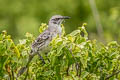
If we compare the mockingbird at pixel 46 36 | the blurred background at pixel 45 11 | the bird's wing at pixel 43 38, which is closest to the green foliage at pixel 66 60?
the mockingbird at pixel 46 36

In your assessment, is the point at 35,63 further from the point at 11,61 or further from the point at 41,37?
the point at 41,37

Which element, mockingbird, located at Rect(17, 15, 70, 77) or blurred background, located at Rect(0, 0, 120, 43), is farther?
blurred background, located at Rect(0, 0, 120, 43)

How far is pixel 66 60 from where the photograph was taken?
397 cm

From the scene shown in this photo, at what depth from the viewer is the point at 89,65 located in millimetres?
4461

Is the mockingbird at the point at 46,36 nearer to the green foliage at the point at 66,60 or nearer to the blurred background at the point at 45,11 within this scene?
the green foliage at the point at 66,60

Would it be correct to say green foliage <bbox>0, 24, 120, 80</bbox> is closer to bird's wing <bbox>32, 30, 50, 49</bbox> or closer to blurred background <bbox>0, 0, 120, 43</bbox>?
bird's wing <bbox>32, 30, 50, 49</bbox>

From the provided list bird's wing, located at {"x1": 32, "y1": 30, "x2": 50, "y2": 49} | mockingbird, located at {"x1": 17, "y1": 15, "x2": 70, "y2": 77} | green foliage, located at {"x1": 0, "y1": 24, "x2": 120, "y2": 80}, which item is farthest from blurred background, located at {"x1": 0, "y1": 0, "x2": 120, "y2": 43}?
green foliage, located at {"x1": 0, "y1": 24, "x2": 120, "y2": 80}

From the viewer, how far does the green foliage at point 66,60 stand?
3945 millimetres

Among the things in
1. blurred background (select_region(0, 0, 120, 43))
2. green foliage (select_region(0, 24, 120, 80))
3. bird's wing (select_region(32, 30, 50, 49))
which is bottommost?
green foliage (select_region(0, 24, 120, 80))

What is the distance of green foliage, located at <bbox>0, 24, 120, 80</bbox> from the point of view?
395 centimetres

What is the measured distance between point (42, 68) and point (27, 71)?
17cm

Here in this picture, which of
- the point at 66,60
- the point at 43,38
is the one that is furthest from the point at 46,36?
the point at 66,60

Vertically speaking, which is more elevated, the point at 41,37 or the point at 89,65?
the point at 41,37

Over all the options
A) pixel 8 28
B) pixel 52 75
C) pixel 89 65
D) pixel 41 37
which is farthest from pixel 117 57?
pixel 8 28
